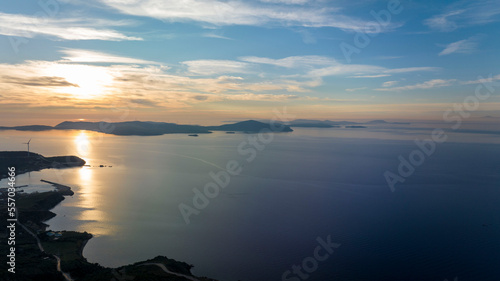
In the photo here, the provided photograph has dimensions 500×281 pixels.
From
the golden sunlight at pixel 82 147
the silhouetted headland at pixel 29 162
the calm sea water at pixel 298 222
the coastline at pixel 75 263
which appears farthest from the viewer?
the golden sunlight at pixel 82 147

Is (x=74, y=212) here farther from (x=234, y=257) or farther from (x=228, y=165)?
(x=228, y=165)

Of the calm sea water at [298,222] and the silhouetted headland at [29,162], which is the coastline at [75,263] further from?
the silhouetted headland at [29,162]

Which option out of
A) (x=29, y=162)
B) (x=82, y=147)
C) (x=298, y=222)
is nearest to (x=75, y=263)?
(x=298, y=222)

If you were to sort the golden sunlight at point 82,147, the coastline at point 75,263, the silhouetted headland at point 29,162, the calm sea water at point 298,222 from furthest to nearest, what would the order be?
the golden sunlight at point 82,147 < the silhouetted headland at point 29,162 < the calm sea water at point 298,222 < the coastline at point 75,263

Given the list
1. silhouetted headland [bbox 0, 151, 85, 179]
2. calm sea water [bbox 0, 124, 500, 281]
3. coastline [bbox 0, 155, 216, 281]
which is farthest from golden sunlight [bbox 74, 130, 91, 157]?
coastline [bbox 0, 155, 216, 281]

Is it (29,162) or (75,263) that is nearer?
(75,263)

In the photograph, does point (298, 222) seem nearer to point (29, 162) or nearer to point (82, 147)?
point (29, 162)

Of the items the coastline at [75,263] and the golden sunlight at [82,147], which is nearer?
the coastline at [75,263]

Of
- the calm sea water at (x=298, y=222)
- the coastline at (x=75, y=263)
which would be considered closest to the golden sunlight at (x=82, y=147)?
the calm sea water at (x=298, y=222)

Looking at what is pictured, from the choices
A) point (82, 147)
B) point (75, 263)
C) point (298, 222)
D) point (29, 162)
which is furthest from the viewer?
point (82, 147)

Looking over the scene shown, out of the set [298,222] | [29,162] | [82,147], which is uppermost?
[82,147]

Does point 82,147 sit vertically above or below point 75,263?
above
